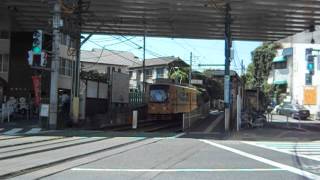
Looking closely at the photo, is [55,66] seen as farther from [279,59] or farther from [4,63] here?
[279,59]

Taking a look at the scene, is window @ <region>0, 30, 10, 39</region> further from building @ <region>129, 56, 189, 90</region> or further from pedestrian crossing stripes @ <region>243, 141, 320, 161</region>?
building @ <region>129, 56, 189, 90</region>

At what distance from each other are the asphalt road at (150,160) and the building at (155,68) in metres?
75.3

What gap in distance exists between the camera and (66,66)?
176ft

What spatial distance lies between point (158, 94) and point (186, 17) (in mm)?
7052

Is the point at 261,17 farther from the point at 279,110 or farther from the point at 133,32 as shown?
the point at 279,110

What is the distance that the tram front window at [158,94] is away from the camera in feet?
149

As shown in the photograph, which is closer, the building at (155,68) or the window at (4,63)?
the window at (4,63)

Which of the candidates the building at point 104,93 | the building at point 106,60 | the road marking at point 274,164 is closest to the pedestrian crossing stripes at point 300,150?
the road marking at point 274,164

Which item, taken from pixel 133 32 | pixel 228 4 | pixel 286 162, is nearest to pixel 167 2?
pixel 228 4

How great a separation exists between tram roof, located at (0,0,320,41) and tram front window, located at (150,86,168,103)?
5.09 meters

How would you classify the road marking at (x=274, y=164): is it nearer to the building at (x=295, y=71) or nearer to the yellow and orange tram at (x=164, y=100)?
the yellow and orange tram at (x=164, y=100)

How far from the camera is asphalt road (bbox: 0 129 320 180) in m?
14.0

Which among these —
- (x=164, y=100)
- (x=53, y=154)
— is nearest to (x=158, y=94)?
(x=164, y=100)

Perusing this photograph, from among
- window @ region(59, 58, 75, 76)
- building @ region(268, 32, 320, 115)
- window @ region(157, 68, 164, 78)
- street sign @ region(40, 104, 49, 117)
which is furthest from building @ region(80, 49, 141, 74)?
street sign @ region(40, 104, 49, 117)
